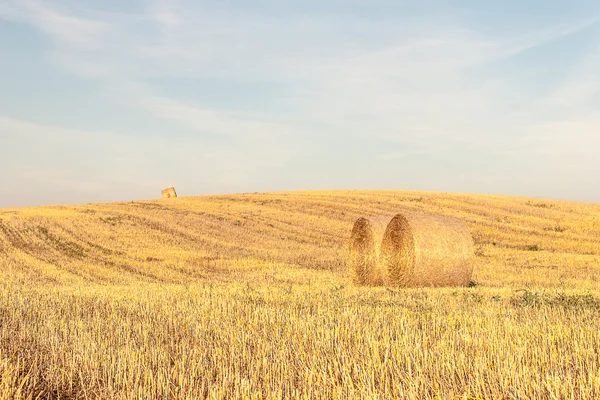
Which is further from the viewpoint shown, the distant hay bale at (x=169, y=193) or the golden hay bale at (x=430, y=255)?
the distant hay bale at (x=169, y=193)

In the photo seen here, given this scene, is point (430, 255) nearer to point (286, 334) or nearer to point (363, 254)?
point (363, 254)

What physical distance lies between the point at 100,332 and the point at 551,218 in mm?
29983

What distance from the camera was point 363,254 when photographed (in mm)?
15898

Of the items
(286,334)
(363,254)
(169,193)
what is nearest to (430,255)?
(363,254)

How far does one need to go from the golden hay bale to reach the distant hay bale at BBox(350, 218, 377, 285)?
2.26 feet

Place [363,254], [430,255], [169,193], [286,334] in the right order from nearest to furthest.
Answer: [286,334]
[430,255]
[363,254]
[169,193]

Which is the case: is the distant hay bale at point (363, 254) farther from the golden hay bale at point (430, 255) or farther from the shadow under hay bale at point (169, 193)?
the shadow under hay bale at point (169, 193)

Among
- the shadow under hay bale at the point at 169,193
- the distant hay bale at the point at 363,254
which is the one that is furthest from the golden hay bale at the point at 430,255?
the shadow under hay bale at the point at 169,193

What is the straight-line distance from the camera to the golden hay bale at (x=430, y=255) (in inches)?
561

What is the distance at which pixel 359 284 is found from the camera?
1555 cm

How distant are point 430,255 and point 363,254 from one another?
2.18m

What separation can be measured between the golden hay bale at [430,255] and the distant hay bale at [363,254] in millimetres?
690

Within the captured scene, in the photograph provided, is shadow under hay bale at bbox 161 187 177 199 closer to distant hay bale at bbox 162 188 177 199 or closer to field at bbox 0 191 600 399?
distant hay bale at bbox 162 188 177 199

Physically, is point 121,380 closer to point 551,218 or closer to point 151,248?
point 151,248
